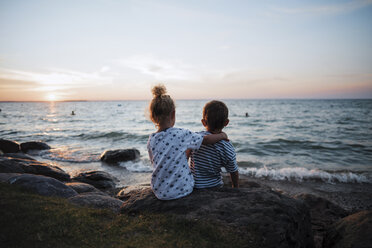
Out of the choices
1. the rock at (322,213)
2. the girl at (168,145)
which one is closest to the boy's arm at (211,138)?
the girl at (168,145)

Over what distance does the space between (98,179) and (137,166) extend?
2.77 meters

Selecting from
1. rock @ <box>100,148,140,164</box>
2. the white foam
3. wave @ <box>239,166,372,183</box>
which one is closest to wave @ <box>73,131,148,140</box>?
rock @ <box>100,148,140,164</box>

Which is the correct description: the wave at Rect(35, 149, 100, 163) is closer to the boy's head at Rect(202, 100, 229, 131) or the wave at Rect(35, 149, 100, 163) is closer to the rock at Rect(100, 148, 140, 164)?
the rock at Rect(100, 148, 140, 164)

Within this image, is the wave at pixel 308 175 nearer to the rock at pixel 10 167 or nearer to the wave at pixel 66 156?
the rock at pixel 10 167

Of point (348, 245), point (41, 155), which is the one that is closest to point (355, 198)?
point (348, 245)

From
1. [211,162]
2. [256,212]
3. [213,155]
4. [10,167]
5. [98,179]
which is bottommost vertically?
[98,179]

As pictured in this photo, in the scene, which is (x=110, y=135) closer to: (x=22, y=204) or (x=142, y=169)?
(x=142, y=169)

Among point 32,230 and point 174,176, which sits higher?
point 174,176

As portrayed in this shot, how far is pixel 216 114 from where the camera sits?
343 cm

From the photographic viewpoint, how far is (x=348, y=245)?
2.70m

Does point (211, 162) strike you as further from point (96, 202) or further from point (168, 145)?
point (96, 202)

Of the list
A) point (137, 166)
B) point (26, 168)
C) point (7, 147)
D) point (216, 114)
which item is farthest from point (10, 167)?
point (7, 147)

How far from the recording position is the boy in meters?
3.42

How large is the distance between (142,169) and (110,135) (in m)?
11.7
